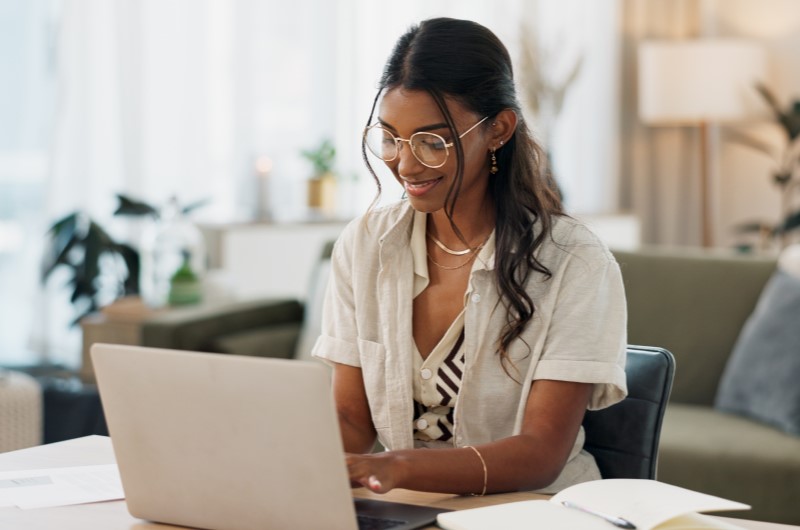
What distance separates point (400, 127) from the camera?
1515 millimetres

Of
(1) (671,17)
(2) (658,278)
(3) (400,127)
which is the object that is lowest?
(2) (658,278)

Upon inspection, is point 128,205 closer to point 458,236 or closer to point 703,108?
point 458,236

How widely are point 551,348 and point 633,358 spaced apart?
17cm

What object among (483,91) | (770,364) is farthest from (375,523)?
(770,364)

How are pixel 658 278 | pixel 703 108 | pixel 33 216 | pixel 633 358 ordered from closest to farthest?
1. pixel 633 358
2. pixel 658 278
3. pixel 33 216
4. pixel 703 108

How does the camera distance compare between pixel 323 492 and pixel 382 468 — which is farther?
pixel 382 468

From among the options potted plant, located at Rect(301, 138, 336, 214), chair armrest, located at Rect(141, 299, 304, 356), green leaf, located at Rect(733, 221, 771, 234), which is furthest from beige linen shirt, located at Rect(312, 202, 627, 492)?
green leaf, located at Rect(733, 221, 771, 234)

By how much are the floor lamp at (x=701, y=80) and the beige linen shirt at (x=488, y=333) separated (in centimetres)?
367

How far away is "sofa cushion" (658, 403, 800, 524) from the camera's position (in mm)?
2623

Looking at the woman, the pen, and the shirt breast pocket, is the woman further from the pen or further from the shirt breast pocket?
the pen

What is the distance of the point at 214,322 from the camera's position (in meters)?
3.25

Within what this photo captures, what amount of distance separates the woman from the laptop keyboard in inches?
9.4

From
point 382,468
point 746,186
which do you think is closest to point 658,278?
point 382,468

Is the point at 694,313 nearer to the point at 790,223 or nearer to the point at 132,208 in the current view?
the point at 132,208
